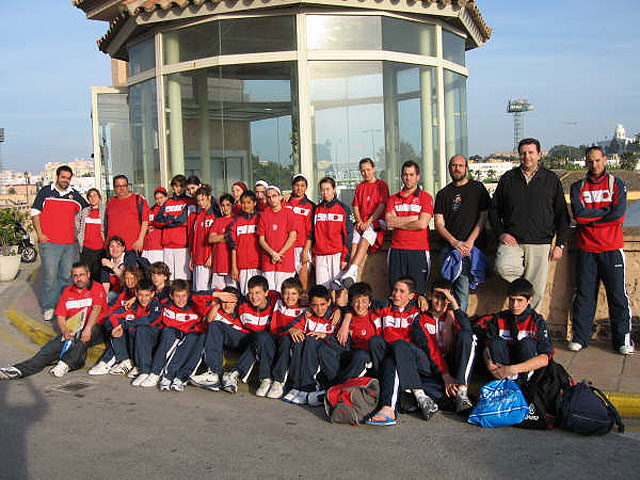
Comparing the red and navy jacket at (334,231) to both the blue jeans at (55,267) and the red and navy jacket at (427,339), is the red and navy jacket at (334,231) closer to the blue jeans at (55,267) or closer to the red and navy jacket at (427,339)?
the red and navy jacket at (427,339)

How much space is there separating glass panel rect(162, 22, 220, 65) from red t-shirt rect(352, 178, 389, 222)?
5548mm

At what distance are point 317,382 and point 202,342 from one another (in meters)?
1.38

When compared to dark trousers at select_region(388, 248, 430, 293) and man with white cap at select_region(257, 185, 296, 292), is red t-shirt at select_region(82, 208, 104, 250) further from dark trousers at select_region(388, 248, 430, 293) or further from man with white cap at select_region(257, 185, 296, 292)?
dark trousers at select_region(388, 248, 430, 293)

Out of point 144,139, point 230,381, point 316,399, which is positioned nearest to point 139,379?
point 230,381

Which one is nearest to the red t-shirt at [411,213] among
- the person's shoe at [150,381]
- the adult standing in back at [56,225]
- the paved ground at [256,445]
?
the paved ground at [256,445]

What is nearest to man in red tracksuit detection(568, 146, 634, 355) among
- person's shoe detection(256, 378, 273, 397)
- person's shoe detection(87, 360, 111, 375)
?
person's shoe detection(256, 378, 273, 397)

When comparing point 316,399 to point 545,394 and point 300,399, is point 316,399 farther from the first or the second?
point 545,394

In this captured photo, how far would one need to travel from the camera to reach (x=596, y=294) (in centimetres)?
706

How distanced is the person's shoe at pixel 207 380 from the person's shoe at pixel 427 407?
7.08 ft

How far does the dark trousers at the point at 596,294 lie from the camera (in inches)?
268

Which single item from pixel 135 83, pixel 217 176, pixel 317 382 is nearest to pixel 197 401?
pixel 317 382

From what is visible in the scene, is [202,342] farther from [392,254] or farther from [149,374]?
[392,254]

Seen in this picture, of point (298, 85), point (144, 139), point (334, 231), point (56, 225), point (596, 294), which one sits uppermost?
point (298, 85)

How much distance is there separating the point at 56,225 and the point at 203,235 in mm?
2557
